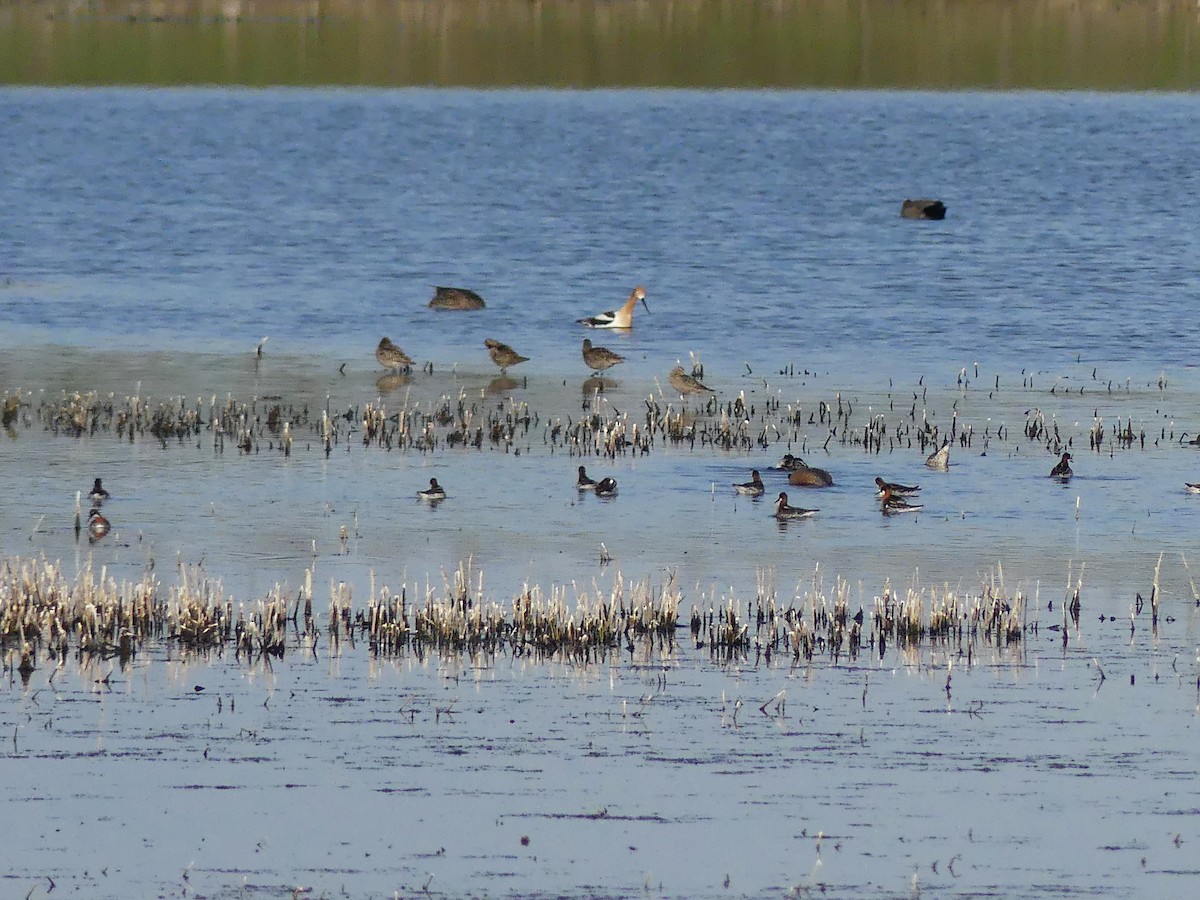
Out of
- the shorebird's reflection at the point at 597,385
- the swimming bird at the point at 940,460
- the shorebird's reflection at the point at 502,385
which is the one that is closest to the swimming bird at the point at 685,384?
the shorebird's reflection at the point at 597,385

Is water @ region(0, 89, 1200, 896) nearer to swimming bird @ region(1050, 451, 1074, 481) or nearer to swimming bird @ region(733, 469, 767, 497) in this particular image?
swimming bird @ region(733, 469, 767, 497)

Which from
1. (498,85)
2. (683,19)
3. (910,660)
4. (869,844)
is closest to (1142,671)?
(910,660)

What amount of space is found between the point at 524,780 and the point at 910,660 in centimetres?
324

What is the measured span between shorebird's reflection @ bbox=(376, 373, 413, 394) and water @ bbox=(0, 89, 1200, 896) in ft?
0.79

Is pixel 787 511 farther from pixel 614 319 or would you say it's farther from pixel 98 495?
pixel 614 319

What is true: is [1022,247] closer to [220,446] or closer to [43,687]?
[220,446]

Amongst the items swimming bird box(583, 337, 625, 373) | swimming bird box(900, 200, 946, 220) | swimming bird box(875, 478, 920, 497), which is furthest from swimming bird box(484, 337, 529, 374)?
swimming bird box(900, 200, 946, 220)

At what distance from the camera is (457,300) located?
31.6m

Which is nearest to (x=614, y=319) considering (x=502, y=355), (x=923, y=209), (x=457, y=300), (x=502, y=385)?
(x=457, y=300)

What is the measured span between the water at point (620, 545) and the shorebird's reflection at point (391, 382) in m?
0.24

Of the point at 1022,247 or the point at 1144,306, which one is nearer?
the point at 1144,306

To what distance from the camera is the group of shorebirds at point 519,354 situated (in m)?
24.0

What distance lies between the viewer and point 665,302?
33.8m

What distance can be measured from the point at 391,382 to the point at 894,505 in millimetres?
9036
